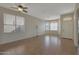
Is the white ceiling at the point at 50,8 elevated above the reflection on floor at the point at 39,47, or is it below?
above

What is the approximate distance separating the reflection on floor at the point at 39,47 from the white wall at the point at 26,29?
0.41 ft

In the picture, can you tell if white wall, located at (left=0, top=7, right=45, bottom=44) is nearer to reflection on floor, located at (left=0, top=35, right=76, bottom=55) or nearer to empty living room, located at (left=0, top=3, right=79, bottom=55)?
empty living room, located at (left=0, top=3, right=79, bottom=55)

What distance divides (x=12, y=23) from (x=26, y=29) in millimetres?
393

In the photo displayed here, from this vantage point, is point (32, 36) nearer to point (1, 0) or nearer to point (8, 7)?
point (8, 7)

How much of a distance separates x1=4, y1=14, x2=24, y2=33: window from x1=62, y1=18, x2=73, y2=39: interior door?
1096 millimetres

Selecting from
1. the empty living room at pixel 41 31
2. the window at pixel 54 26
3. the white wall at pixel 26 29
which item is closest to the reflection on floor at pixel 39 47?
the empty living room at pixel 41 31

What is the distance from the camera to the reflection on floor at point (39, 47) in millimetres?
2387

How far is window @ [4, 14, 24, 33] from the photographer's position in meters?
2.39

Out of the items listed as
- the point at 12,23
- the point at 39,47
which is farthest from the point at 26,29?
the point at 39,47

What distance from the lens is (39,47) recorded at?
8.14ft

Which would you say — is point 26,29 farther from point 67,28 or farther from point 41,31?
point 67,28

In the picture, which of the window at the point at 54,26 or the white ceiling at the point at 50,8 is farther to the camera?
the window at the point at 54,26

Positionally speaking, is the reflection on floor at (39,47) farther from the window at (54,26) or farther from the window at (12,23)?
the window at (12,23)

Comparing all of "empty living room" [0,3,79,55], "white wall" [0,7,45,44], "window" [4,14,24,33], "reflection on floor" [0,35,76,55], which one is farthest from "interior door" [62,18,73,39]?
"window" [4,14,24,33]
